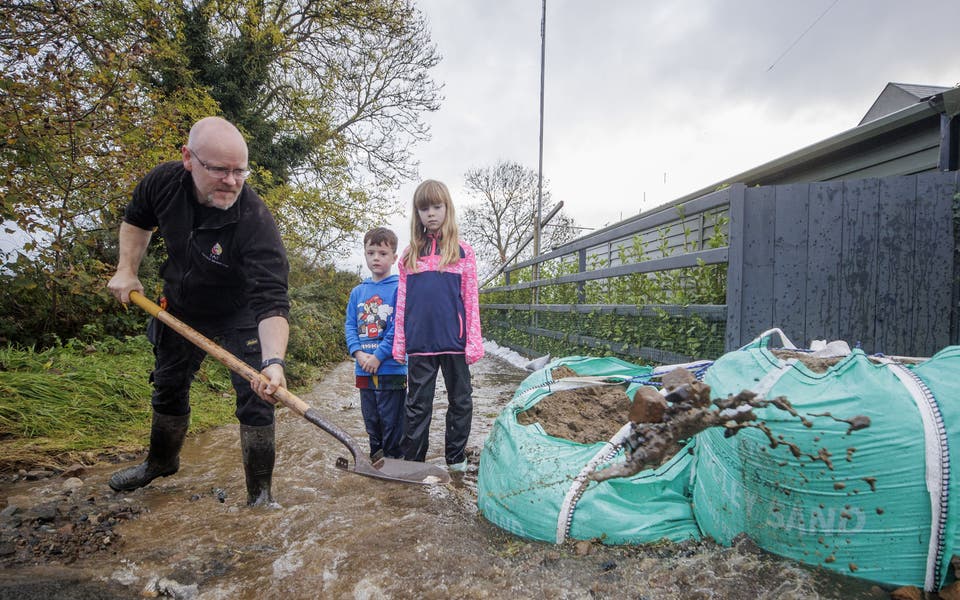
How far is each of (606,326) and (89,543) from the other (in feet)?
14.3

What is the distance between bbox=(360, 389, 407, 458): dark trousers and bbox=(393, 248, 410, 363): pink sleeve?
0.29m

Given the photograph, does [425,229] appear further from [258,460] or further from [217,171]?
[258,460]

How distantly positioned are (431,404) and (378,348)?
0.48 meters

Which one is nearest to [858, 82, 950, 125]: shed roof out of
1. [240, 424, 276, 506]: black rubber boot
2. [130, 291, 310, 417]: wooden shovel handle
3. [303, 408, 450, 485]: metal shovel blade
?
[303, 408, 450, 485]: metal shovel blade

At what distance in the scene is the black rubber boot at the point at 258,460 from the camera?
7.84 ft

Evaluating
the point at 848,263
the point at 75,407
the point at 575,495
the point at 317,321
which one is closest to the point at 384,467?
the point at 575,495

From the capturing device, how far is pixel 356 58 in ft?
41.5

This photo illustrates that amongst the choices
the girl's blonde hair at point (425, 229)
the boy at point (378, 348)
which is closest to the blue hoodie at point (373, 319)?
the boy at point (378, 348)

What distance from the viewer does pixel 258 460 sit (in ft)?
7.94

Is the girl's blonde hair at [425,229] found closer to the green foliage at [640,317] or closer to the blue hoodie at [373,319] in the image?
the blue hoodie at [373,319]

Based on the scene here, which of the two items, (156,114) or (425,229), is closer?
(425,229)

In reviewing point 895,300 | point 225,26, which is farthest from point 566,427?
point 225,26

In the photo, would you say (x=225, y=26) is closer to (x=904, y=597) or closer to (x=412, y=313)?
(x=412, y=313)

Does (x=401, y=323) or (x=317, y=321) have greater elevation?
(x=401, y=323)
